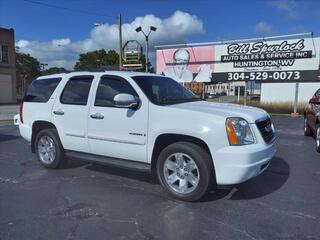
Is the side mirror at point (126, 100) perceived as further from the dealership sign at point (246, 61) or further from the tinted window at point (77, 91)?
the dealership sign at point (246, 61)

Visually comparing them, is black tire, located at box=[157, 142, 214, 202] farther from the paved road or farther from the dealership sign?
the dealership sign

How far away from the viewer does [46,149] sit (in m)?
7.00

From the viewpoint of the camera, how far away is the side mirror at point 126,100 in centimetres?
521

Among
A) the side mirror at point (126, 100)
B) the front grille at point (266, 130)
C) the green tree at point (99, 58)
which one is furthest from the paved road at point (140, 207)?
the green tree at point (99, 58)

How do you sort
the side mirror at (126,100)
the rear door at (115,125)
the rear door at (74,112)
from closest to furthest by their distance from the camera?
the side mirror at (126,100) → the rear door at (115,125) → the rear door at (74,112)

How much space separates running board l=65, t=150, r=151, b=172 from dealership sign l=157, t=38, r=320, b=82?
17938 millimetres

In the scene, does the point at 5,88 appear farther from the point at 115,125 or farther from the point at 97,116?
the point at 115,125

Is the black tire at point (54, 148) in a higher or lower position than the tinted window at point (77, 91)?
lower

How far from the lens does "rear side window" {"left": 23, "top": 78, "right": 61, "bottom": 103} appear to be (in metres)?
6.86

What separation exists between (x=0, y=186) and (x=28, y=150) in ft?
11.2

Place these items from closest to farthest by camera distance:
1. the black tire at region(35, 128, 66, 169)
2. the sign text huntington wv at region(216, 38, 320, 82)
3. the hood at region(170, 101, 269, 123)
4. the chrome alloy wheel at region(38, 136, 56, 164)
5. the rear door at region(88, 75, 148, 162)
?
the hood at region(170, 101, 269, 123) → the rear door at region(88, 75, 148, 162) → the black tire at region(35, 128, 66, 169) → the chrome alloy wheel at region(38, 136, 56, 164) → the sign text huntington wv at region(216, 38, 320, 82)

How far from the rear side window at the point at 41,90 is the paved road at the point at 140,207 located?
1.44m

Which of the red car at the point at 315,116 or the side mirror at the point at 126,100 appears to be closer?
the side mirror at the point at 126,100

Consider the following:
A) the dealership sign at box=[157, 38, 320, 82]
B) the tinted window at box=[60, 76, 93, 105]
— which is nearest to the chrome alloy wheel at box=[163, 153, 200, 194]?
the tinted window at box=[60, 76, 93, 105]
